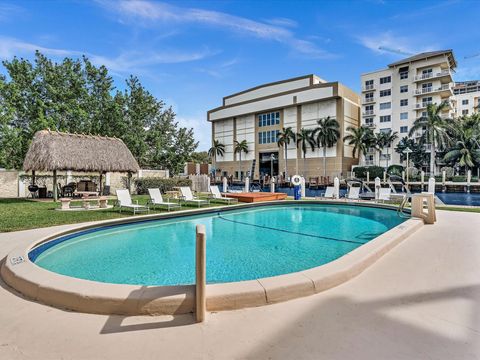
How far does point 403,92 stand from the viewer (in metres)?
42.7

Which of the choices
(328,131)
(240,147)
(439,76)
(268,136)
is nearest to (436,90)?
(439,76)

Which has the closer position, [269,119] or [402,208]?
[402,208]

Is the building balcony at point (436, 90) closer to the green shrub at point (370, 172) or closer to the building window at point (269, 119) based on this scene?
the green shrub at point (370, 172)

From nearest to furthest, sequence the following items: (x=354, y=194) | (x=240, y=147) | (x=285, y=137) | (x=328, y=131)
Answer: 1. (x=354, y=194)
2. (x=328, y=131)
3. (x=285, y=137)
4. (x=240, y=147)

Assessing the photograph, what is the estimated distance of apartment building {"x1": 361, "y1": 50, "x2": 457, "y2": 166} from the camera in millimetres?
40688

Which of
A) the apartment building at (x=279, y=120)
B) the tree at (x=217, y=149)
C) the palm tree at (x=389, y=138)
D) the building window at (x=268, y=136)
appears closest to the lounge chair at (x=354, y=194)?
the apartment building at (x=279, y=120)

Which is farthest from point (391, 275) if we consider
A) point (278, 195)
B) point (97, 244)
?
point (278, 195)

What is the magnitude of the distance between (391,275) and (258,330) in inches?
93.9

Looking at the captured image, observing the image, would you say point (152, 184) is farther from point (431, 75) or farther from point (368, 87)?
point (431, 75)

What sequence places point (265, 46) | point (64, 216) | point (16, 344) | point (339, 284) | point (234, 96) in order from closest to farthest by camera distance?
point (16, 344) < point (339, 284) < point (64, 216) < point (265, 46) < point (234, 96)

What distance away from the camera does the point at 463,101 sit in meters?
56.6

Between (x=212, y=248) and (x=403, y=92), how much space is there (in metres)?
46.8

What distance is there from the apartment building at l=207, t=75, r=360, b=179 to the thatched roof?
30471 mm

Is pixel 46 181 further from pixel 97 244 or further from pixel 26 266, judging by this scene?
pixel 26 266
